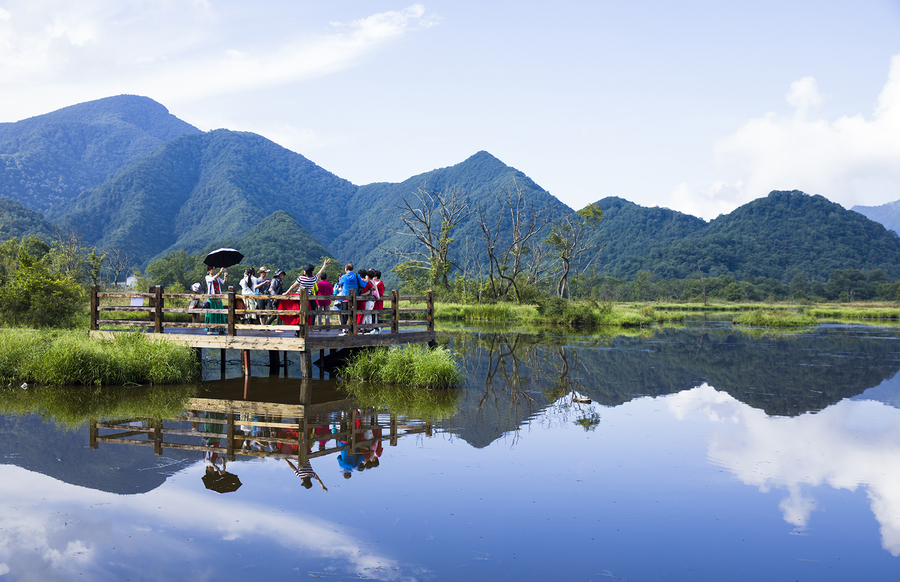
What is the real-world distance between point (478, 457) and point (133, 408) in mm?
7005

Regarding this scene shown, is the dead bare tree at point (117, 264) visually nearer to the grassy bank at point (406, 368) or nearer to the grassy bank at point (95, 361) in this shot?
the grassy bank at point (95, 361)

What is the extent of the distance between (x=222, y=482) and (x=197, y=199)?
6749 inches

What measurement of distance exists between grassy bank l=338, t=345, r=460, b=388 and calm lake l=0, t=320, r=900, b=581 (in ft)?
2.72

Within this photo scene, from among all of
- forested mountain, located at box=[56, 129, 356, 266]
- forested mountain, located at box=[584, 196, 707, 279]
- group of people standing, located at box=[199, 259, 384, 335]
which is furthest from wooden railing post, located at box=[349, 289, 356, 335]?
forested mountain, located at box=[584, 196, 707, 279]

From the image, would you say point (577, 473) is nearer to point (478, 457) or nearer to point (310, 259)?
→ point (478, 457)

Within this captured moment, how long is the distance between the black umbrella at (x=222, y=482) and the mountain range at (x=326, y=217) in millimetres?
84667

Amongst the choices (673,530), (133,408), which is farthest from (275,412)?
(673,530)

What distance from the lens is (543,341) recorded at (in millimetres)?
29781

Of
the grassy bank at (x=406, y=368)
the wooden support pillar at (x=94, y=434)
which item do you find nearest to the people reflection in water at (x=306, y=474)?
the wooden support pillar at (x=94, y=434)

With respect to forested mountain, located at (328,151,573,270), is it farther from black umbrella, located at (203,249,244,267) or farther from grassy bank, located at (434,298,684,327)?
black umbrella, located at (203,249,244,267)

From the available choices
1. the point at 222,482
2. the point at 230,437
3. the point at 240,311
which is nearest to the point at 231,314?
the point at 240,311

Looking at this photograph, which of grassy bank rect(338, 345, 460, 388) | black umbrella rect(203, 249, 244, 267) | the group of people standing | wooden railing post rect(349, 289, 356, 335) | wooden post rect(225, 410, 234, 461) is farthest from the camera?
black umbrella rect(203, 249, 244, 267)

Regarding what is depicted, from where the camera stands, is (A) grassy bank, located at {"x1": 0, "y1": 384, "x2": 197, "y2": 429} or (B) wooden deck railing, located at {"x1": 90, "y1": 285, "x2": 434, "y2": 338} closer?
(A) grassy bank, located at {"x1": 0, "y1": 384, "x2": 197, "y2": 429}

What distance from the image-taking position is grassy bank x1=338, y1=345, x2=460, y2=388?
1520 centimetres
